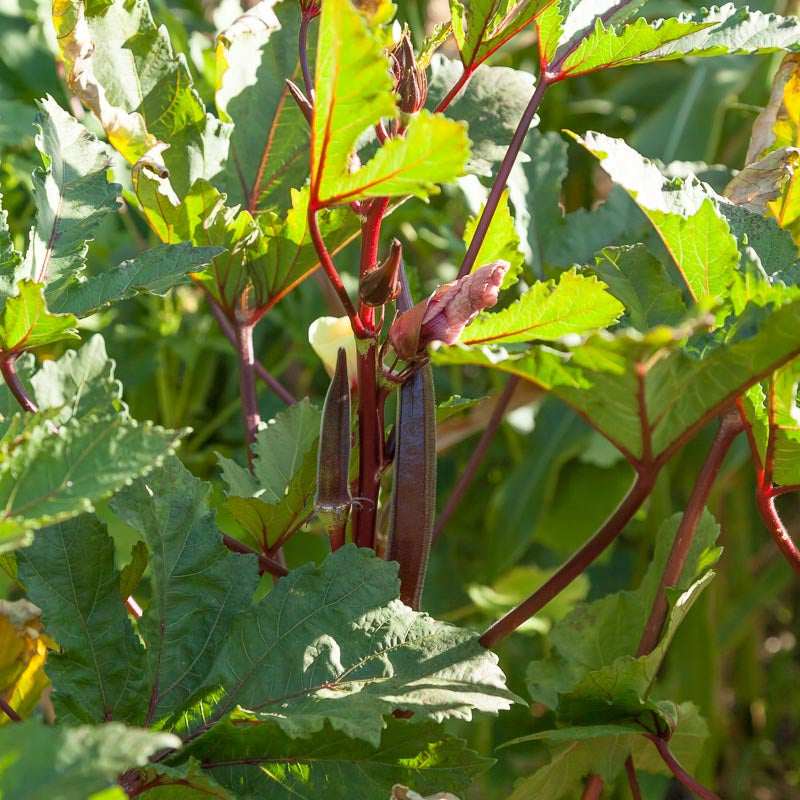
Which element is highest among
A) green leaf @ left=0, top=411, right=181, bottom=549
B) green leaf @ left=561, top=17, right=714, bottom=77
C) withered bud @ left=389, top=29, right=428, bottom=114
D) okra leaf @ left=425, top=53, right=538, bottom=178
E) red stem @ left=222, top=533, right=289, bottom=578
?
green leaf @ left=561, top=17, right=714, bottom=77

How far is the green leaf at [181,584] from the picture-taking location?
0.39 meters

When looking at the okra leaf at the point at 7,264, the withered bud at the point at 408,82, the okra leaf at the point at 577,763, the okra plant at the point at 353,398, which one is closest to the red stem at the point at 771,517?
the okra plant at the point at 353,398

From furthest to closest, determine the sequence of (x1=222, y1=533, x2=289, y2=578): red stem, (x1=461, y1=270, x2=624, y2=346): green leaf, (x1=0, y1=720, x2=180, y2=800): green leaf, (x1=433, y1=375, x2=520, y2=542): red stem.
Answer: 1. (x1=433, y1=375, x2=520, y2=542): red stem
2. (x1=222, y1=533, x2=289, y2=578): red stem
3. (x1=461, y1=270, x2=624, y2=346): green leaf
4. (x1=0, y1=720, x2=180, y2=800): green leaf

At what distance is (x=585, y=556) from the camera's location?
1.29ft

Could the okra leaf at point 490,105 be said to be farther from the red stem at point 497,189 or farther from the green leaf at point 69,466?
the green leaf at point 69,466

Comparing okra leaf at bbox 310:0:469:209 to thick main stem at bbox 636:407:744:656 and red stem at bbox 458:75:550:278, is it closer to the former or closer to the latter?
red stem at bbox 458:75:550:278

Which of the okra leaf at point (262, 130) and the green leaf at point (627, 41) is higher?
the green leaf at point (627, 41)

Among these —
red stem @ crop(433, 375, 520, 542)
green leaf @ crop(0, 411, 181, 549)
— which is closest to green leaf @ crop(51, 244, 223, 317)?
green leaf @ crop(0, 411, 181, 549)

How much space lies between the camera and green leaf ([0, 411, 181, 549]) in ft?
0.94

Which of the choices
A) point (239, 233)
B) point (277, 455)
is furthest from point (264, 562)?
point (239, 233)

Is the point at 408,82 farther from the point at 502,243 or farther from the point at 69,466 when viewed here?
the point at 69,466

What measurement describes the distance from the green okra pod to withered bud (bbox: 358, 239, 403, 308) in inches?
1.3

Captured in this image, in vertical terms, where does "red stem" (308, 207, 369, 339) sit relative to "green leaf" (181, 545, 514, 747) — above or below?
above

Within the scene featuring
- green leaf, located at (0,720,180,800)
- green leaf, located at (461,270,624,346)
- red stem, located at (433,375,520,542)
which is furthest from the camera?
red stem, located at (433,375,520,542)
